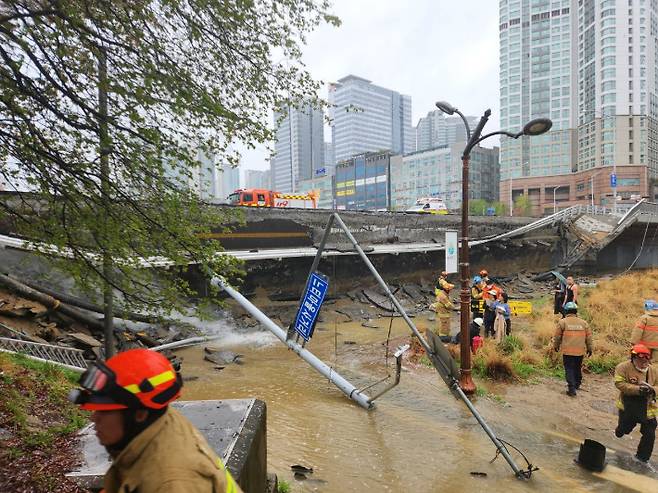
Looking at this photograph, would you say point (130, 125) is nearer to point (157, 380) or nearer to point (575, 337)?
point (157, 380)

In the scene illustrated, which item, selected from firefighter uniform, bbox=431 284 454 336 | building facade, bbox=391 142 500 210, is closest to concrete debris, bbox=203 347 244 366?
firefighter uniform, bbox=431 284 454 336

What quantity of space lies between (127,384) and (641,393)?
6.47 meters

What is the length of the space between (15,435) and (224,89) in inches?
174

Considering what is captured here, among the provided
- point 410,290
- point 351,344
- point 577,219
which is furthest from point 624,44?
point 351,344

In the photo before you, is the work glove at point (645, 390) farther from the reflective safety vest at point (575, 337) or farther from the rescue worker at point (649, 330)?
the rescue worker at point (649, 330)

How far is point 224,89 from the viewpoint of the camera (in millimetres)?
5227

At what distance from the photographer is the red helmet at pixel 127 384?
4.75ft

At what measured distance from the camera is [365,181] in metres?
96.3

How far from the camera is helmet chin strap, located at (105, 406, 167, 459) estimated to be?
1489 millimetres

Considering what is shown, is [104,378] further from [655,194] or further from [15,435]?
[655,194]

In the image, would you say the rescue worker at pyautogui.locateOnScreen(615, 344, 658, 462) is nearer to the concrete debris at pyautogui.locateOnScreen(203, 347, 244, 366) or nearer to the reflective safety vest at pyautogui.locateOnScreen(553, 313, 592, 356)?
the reflective safety vest at pyautogui.locateOnScreen(553, 313, 592, 356)

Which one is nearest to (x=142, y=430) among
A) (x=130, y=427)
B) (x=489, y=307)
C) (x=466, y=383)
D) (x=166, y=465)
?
(x=130, y=427)

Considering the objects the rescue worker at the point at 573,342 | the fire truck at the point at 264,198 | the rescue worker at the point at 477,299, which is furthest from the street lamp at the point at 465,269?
the fire truck at the point at 264,198

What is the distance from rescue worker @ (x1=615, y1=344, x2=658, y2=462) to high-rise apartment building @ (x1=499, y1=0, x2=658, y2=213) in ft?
239
